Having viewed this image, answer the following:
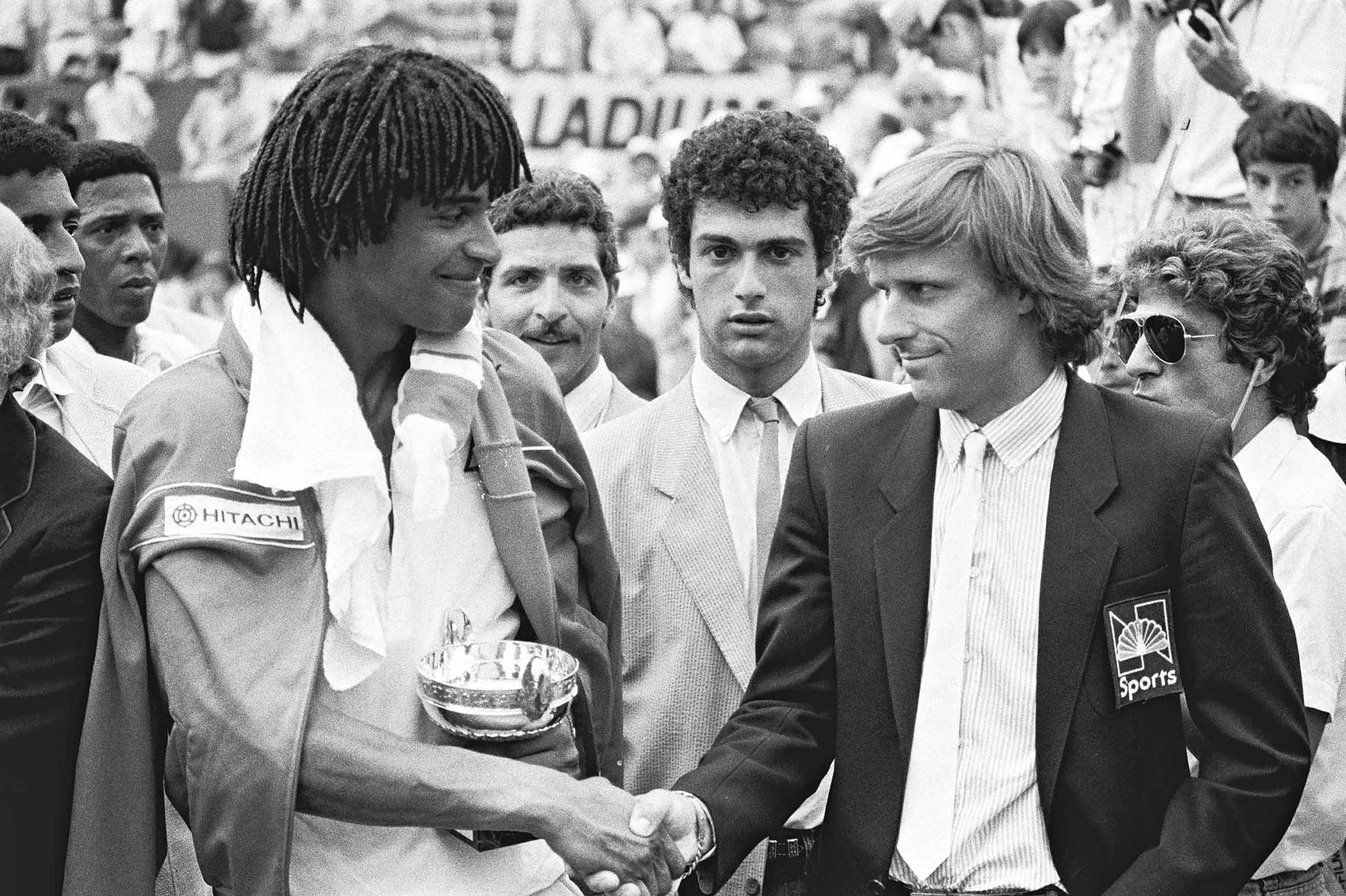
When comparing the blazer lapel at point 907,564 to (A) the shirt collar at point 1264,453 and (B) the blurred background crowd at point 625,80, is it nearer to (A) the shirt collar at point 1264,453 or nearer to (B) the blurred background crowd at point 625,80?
(A) the shirt collar at point 1264,453

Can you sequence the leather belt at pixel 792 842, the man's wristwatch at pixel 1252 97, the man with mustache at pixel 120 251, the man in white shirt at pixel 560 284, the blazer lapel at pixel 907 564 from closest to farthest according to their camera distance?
the blazer lapel at pixel 907 564 → the leather belt at pixel 792 842 → the man in white shirt at pixel 560 284 → the man with mustache at pixel 120 251 → the man's wristwatch at pixel 1252 97

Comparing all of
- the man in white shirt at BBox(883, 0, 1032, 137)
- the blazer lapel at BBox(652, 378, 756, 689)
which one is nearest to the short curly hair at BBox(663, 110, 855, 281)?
the blazer lapel at BBox(652, 378, 756, 689)

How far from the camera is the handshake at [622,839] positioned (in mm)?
2744

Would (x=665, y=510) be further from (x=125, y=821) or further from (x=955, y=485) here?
(x=125, y=821)

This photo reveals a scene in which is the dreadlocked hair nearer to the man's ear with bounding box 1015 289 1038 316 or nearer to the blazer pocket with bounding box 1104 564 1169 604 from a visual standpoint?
the man's ear with bounding box 1015 289 1038 316

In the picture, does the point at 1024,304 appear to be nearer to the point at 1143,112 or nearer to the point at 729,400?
the point at 729,400

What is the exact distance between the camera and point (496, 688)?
2.69 meters

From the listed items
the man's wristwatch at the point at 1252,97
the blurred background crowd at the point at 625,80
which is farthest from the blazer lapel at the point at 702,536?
the blurred background crowd at the point at 625,80

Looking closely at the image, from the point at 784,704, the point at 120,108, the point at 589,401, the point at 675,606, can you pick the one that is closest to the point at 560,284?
the point at 589,401

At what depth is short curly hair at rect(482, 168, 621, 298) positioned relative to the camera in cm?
482

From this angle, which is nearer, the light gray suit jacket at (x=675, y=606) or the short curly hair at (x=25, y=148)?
the light gray suit jacket at (x=675, y=606)

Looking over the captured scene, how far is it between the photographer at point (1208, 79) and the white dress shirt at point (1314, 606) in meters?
2.82

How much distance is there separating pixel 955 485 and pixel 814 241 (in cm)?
115

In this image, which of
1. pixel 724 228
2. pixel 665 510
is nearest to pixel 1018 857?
pixel 665 510
